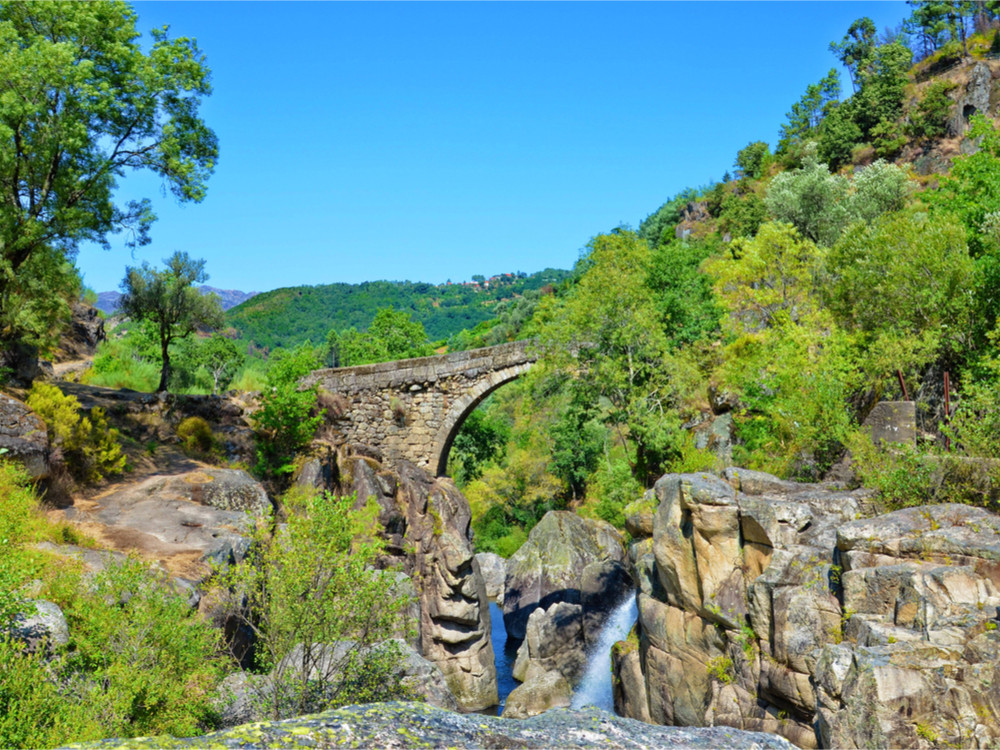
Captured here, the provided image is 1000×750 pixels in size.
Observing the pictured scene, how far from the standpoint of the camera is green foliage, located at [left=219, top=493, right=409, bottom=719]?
9.01 metres

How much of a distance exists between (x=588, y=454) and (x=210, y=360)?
1878cm

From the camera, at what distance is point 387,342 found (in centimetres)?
3712

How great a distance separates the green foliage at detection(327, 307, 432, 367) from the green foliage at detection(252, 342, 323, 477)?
13927 mm

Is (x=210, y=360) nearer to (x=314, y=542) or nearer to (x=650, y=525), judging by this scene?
(x=650, y=525)

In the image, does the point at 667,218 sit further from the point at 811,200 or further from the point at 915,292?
the point at 915,292

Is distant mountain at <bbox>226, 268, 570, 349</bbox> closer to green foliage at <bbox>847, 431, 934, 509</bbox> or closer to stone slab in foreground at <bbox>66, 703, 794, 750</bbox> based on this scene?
green foliage at <bbox>847, 431, 934, 509</bbox>

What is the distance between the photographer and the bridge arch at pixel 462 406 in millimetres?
23281

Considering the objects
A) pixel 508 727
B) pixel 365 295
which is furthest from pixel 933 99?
pixel 365 295

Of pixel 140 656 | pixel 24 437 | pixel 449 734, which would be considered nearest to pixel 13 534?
pixel 140 656

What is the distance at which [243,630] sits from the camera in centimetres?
1195

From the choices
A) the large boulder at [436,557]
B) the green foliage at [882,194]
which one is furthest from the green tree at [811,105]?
the large boulder at [436,557]

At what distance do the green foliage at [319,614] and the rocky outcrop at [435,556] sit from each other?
8.22m

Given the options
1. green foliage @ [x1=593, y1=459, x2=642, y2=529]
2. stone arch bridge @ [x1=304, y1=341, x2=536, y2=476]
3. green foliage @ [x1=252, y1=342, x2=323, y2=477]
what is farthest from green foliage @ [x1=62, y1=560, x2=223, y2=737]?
green foliage @ [x1=593, y1=459, x2=642, y2=529]

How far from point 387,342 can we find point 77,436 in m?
23.1
